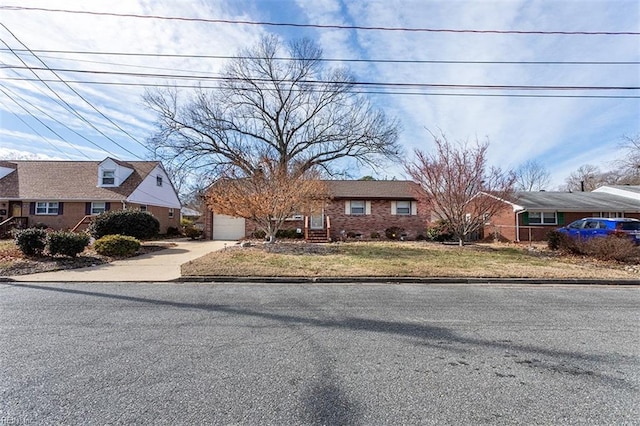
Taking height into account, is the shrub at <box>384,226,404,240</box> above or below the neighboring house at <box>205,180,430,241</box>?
below

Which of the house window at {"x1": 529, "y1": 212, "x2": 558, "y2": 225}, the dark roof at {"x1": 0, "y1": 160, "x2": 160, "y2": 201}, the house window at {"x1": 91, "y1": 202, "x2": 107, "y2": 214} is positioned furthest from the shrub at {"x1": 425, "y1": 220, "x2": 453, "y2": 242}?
the house window at {"x1": 91, "y1": 202, "x2": 107, "y2": 214}

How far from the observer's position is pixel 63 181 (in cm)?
2366

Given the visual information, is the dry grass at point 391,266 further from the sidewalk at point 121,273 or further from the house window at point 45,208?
the house window at point 45,208

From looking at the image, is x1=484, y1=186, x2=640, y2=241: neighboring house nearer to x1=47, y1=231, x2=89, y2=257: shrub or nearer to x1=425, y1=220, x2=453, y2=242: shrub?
x1=425, y1=220, x2=453, y2=242: shrub

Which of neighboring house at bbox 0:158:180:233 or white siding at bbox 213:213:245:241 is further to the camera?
white siding at bbox 213:213:245:241

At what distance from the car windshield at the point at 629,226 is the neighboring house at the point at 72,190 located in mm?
27107

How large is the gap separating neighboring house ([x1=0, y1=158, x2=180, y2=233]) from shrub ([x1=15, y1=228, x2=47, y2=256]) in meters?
10.2

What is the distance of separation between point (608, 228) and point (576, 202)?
322 inches

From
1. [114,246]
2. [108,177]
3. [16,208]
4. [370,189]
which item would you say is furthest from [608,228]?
[16,208]

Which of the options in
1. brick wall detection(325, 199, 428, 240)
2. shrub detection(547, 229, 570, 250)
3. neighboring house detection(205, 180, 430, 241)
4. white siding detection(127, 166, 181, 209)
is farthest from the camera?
white siding detection(127, 166, 181, 209)

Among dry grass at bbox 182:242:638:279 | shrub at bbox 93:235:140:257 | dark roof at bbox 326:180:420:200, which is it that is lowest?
dry grass at bbox 182:242:638:279

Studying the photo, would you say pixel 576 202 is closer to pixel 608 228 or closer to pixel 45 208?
pixel 608 228

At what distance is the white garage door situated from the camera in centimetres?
2320

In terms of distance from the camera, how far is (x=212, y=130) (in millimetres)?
23391
